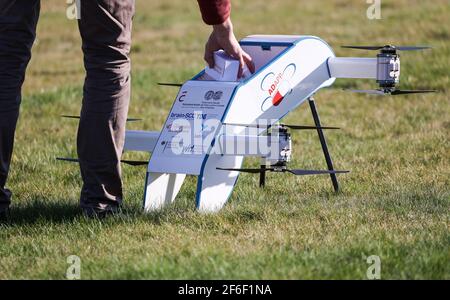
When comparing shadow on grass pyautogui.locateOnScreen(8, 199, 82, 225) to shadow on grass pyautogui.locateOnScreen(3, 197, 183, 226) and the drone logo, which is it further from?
the drone logo

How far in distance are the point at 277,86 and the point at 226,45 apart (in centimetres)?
45

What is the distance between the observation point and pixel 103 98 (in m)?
4.88

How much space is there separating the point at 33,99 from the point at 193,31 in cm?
608

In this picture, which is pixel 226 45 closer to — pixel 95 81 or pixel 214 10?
pixel 214 10

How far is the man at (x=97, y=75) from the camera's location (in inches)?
189

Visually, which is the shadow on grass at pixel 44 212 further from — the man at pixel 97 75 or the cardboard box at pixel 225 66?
the cardboard box at pixel 225 66

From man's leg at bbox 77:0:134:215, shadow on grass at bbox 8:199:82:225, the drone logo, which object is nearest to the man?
man's leg at bbox 77:0:134:215

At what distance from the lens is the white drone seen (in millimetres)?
4941

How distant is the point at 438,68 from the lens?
10141 mm

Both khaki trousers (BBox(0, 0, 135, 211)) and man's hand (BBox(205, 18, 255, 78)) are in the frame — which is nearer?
khaki trousers (BBox(0, 0, 135, 211))

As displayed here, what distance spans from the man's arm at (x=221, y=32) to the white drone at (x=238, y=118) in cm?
12

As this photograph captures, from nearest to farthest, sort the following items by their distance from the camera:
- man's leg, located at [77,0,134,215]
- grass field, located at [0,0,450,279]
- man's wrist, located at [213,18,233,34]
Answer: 1. grass field, located at [0,0,450,279]
2. man's leg, located at [77,0,134,215]
3. man's wrist, located at [213,18,233,34]

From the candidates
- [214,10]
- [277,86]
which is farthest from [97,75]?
[277,86]

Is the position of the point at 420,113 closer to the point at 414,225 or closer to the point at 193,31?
the point at 414,225
